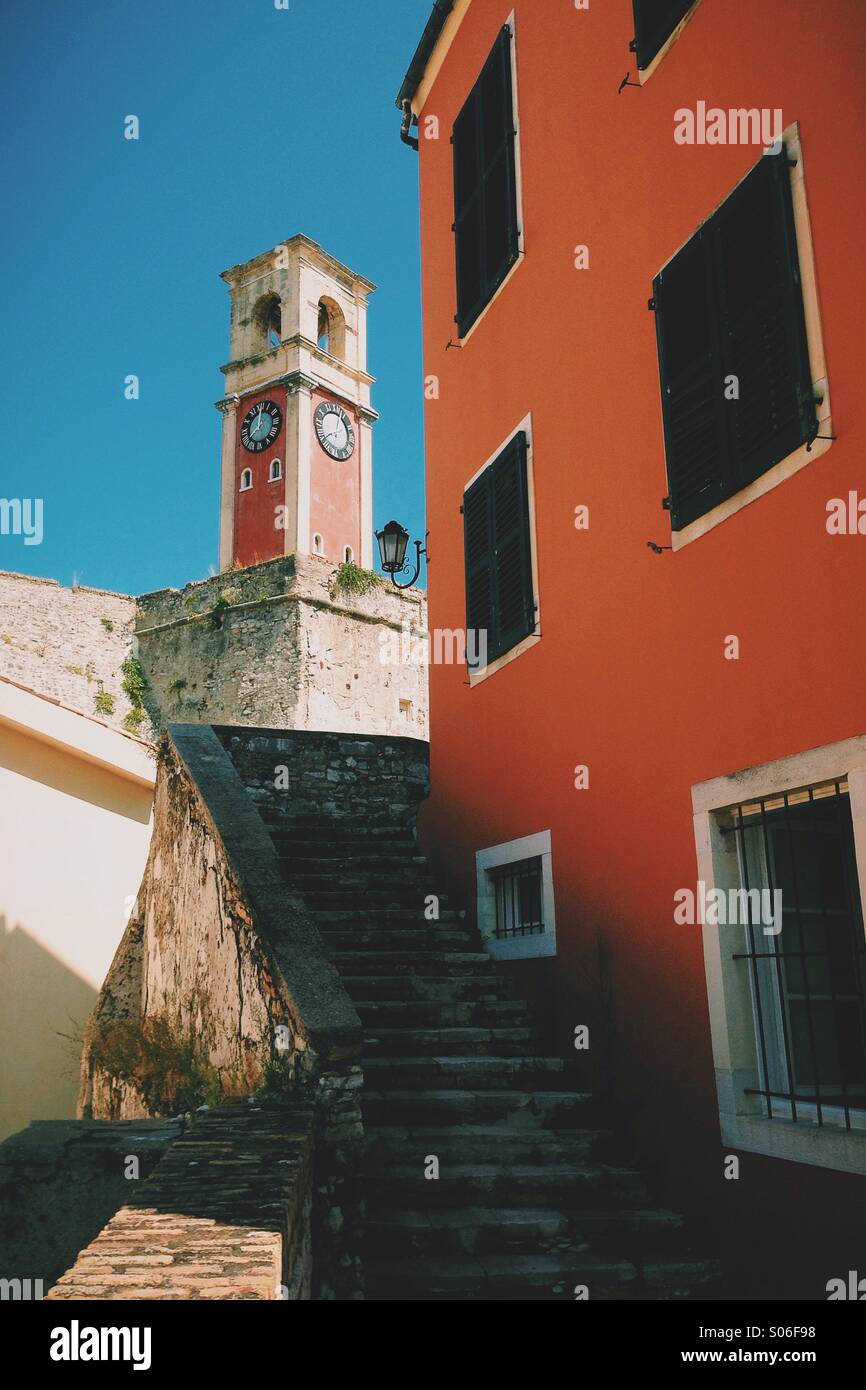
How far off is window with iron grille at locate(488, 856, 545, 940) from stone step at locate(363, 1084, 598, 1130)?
117 centimetres

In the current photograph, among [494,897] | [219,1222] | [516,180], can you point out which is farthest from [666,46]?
[219,1222]

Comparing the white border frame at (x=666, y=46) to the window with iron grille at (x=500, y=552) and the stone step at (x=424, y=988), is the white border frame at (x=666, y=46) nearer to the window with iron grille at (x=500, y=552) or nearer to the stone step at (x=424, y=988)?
the window with iron grille at (x=500, y=552)

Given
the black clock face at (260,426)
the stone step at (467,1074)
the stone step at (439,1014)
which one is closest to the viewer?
the stone step at (467,1074)

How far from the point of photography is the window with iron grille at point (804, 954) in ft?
13.0

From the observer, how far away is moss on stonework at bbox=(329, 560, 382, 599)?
83.1ft

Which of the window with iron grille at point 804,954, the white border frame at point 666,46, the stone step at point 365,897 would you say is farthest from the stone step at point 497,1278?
the white border frame at point 666,46

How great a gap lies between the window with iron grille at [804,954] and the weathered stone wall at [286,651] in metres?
19.8

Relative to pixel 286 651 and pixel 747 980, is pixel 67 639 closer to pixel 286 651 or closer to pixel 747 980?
pixel 286 651

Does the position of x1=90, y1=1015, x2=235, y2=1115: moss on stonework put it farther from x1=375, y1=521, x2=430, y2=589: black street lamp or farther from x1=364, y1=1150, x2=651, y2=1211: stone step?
x1=375, y1=521, x2=430, y2=589: black street lamp

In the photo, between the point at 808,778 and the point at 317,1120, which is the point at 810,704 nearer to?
the point at 808,778

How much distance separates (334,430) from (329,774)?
24.9 m

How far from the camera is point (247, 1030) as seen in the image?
5102 millimetres

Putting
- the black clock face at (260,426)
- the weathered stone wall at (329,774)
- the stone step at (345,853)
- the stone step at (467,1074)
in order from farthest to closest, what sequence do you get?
1. the black clock face at (260,426)
2. the weathered stone wall at (329,774)
3. the stone step at (345,853)
4. the stone step at (467,1074)

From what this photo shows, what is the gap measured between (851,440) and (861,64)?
1350 millimetres
